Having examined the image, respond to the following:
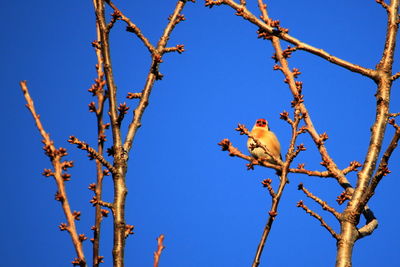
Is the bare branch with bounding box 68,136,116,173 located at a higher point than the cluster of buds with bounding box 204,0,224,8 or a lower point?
lower

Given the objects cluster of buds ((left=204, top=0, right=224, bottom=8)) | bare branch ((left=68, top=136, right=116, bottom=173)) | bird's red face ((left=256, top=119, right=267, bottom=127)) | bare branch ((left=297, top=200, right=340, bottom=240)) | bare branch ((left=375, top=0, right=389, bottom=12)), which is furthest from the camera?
bird's red face ((left=256, top=119, right=267, bottom=127))

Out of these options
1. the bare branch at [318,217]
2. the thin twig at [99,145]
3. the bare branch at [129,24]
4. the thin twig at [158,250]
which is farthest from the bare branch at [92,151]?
the bare branch at [318,217]

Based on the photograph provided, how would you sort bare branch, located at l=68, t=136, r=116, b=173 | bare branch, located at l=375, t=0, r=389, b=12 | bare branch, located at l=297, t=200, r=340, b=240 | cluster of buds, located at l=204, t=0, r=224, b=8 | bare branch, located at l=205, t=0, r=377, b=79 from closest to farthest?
bare branch, located at l=68, t=136, r=116, b=173 → bare branch, located at l=297, t=200, r=340, b=240 → bare branch, located at l=205, t=0, r=377, b=79 → cluster of buds, located at l=204, t=0, r=224, b=8 → bare branch, located at l=375, t=0, r=389, b=12

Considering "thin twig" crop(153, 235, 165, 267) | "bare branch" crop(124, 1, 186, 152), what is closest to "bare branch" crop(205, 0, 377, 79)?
"bare branch" crop(124, 1, 186, 152)

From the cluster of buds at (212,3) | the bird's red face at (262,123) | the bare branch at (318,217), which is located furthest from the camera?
the bird's red face at (262,123)

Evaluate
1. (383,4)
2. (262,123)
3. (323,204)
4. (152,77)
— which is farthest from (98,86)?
(262,123)

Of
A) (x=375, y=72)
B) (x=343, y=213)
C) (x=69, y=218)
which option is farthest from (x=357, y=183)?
(x=69, y=218)

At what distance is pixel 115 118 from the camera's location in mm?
2793

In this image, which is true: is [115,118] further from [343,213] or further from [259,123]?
[259,123]

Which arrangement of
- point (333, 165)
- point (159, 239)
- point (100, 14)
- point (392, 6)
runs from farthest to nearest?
point (333, 165), point (392, 6), point (100, 14), point (159, 239)

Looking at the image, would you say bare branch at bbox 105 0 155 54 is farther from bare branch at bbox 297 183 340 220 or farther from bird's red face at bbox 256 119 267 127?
bird's red face at bbox 256 119 267 127

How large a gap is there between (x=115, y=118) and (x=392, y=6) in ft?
8.24

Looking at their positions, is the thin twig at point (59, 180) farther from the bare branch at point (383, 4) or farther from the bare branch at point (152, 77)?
the bare branch at point (383, 4)

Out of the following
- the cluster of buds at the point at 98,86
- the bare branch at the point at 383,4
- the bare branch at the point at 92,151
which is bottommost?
the bare branch at the point at 92,151
